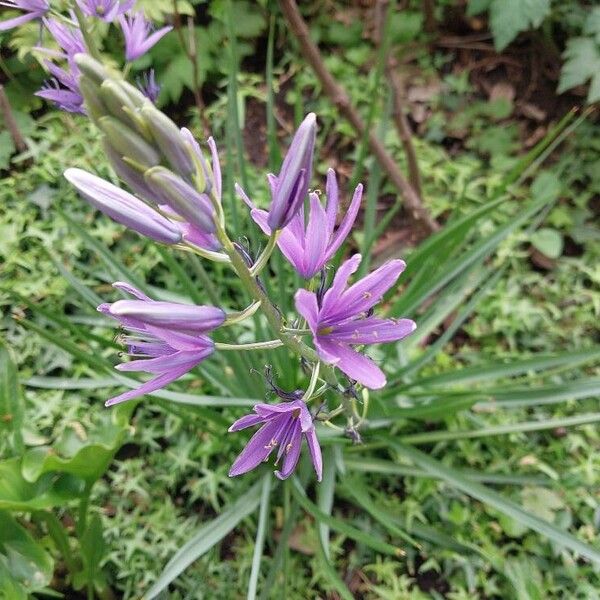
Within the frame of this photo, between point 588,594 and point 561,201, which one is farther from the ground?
point 561,201

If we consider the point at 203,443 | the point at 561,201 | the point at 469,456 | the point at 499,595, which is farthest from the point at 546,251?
the point at 203,443

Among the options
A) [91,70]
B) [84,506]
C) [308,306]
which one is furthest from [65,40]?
[84,506]

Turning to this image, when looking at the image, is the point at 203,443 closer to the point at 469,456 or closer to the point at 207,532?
the point at 207,532

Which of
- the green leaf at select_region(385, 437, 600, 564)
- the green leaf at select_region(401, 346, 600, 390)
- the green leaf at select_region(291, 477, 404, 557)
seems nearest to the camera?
the green leaf at select_region(291, 477, 404, 557)

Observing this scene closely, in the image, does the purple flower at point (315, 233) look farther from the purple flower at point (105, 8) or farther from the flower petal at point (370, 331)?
the purple flower at point (105, 8)

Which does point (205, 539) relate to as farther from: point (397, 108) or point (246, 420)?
point (397, 108)

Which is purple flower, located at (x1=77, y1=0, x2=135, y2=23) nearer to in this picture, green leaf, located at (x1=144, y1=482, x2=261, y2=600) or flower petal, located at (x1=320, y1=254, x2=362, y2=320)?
flower petal, located at (x1=320, y1=254, x2=362, y2=320)

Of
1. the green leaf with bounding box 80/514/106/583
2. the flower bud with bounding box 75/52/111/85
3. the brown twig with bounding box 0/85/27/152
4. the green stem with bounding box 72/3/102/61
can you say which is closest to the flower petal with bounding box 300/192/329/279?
the flower bud with bounding box 75/52/111/85
